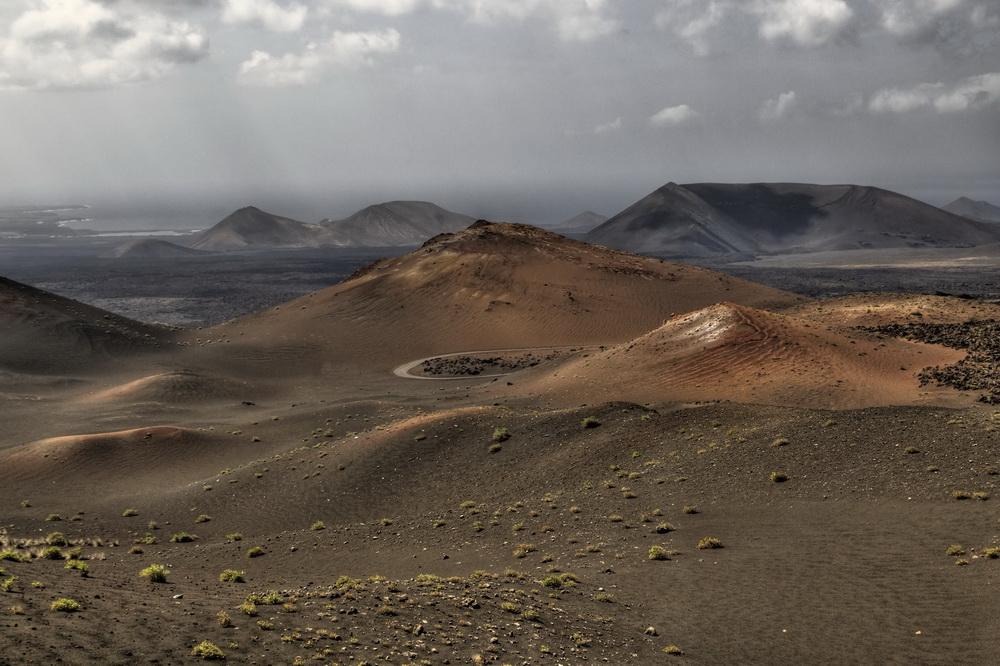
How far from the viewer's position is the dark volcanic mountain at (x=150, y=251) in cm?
17250

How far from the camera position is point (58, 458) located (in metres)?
33.0

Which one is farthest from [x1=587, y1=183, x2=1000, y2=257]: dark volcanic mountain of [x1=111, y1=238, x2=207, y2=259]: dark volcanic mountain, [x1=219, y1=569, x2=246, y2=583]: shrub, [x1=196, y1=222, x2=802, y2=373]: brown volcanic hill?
[x1=219, y1=569, x2=246, y2=583]: shrub

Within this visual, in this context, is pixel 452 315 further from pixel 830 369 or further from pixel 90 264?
pixel 90 264

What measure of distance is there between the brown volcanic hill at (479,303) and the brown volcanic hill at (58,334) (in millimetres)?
5593

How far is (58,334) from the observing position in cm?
5919

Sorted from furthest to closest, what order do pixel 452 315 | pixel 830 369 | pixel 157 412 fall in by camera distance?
pixel 452 315, pixel 157 412, pixel 830 369

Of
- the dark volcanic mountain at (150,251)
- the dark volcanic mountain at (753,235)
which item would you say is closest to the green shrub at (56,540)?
the dark volcanic mountain at (753,235)

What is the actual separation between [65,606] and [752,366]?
31.2 metres

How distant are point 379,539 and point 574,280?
56097mm

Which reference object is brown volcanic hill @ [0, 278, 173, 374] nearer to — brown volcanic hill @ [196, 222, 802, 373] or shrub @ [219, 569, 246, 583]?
brown volcanic hill @ [196, 222, 802, 373]

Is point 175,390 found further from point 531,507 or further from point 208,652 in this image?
point 208,652

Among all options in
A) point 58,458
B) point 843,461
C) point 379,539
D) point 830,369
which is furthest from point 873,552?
point 58,458

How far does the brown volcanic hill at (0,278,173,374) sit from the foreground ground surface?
1.05 metres

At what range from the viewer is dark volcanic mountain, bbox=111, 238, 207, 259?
172m
